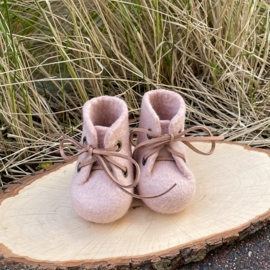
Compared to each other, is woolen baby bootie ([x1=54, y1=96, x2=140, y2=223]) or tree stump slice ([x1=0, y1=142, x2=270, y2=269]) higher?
woolen baby bootie ([x1=54, y1=96, x2=140, y2=223])

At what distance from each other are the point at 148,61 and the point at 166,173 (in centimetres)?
71

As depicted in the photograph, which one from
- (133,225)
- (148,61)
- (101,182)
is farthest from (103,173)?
(148,61)

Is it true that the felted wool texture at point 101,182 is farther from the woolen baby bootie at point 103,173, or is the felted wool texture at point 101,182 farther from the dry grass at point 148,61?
the dry grass at point 148,61

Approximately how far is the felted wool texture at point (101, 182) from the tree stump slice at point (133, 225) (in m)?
0.05

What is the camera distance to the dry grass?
50.4 inches

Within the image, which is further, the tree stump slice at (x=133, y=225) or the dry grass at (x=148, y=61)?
the dry grass at (x=148, y=61)

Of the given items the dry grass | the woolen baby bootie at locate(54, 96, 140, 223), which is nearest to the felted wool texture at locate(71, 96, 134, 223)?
the woolen baby bootie at locate(54, 96, 140, 223)

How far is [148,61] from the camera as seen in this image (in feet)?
4.75

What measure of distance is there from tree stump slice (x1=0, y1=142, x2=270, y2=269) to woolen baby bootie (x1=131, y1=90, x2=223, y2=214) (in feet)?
0.20

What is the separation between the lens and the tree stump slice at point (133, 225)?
2.48 feet

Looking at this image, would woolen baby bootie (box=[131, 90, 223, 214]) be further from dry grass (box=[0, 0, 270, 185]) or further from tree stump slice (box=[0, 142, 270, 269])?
dry grass (box=[0, 0, 270, 185])

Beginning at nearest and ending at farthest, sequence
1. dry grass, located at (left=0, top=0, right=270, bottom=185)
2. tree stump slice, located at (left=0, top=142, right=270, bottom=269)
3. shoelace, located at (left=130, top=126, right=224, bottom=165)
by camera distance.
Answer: tree stump slice, located at (left=0, top=142, right=270, bottom=269), shoelace, located at (left=130, top=126, right=224, bottom=165), dry grass, located at (left=0, top=0, right=270, bottom=185)

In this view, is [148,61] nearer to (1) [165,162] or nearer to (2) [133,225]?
(1) [165,162]

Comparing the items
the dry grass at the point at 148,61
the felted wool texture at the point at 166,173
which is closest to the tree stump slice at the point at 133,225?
the felted wool texture at the point at 166,173
